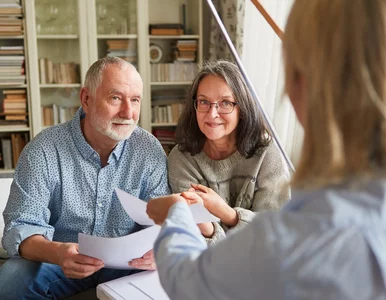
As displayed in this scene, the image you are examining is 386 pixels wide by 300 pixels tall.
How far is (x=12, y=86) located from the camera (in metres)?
3.62

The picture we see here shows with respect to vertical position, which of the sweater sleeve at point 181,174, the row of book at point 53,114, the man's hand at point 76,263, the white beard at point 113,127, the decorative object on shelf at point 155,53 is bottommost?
the man's hand at point 76,263

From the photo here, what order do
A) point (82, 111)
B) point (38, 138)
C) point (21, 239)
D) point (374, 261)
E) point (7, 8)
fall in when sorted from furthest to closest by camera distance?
1. point (7, 8)
2. point (82, 111)
3. point (38, 138)
4. point (21, 239)
5. point (374, 261)

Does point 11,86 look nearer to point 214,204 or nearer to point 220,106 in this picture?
point 220,106

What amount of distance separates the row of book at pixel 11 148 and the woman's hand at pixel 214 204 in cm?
252

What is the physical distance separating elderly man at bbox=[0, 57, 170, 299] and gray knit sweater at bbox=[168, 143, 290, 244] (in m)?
0.07

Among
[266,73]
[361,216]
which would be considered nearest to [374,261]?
[361,216]

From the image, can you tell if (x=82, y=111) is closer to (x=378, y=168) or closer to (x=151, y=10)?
(x=378, y=168)

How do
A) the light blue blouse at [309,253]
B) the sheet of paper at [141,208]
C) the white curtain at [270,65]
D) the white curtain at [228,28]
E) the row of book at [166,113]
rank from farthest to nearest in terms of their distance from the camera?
the row of book at [166,113]
the white curtain at [228,28]
the white curtain at [270,65]
the sheet of paper at [141,208]
the light blue blouse at [309,253]

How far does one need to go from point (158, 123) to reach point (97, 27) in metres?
0.80

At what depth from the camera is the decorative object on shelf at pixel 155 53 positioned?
381cm

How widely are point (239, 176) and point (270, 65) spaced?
3.87ft

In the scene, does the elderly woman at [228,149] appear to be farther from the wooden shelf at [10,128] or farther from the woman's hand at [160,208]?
the wooden shelf at [10,128]

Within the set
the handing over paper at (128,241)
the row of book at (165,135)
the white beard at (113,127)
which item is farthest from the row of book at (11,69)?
the handing over paper at (128,241)

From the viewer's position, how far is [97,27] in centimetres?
370
